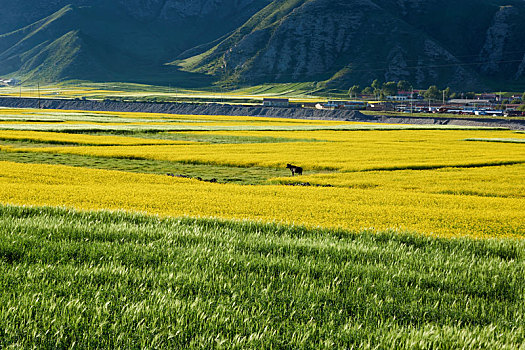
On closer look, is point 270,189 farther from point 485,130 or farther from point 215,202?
point 485,130

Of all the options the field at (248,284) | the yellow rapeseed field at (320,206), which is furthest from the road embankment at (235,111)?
the field at (248,284)

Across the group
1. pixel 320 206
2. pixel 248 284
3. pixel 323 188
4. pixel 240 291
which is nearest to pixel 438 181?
pixel 323 188

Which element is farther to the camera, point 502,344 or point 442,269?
point 442,269

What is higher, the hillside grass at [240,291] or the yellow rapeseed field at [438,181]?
the hillside grass at [240,291]

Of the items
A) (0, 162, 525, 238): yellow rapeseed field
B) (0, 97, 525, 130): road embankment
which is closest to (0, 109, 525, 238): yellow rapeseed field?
(0, 162, 525, 238): yellow rapeseed field

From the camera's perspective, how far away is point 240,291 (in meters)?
6.79

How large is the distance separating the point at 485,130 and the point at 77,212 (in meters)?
108

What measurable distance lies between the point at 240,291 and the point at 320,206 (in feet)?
45.6

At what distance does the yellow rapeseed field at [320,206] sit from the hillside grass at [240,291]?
4.53m

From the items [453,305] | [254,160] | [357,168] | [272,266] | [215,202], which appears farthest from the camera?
[254,160]

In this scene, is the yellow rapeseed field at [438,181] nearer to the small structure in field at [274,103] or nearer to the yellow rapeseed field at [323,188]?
the yellow rapeseed field at [323,188]

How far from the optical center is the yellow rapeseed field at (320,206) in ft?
54.9

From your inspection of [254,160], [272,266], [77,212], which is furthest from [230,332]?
[254,160]

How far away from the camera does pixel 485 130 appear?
10606 cm
